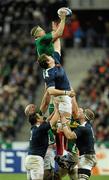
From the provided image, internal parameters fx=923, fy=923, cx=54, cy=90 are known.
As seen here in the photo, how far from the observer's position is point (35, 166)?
16.1 m

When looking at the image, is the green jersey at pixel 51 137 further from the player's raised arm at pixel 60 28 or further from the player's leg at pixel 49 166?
the player's raised arm at pixel 60 28

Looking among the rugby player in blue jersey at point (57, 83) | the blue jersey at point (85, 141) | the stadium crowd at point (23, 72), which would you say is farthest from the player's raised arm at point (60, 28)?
the stadium crowd at point (23, 72)

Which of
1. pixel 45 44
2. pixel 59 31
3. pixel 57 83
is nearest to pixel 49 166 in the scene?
pixel 57 83

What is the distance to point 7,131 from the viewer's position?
2767 centimetres

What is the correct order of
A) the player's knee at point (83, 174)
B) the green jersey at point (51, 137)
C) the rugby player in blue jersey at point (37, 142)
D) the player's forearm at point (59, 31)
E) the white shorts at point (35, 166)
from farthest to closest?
the player's forearm at point (59, 31), the green jersey at point (51, 137), the player's knee at point (83, 174), the rugby player in blue jersey at point (37, 142), the white shorts at point (35, 166)

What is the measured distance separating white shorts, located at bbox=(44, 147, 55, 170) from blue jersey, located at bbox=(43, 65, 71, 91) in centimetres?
118

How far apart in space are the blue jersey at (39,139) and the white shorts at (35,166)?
93 millimetres

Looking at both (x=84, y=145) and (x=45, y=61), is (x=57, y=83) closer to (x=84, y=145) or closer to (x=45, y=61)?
(x=45, y=61)

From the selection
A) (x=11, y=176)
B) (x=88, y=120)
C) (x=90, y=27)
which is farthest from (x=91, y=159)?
(x=90, y=27)

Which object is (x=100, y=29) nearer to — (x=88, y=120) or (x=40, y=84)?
(x=40, y=84)

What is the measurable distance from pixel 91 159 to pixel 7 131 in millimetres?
11164

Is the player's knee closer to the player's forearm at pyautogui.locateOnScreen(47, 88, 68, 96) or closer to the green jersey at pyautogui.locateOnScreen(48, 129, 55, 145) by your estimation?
the green jersey at pyautogui.locateOnScreen(48, 129, 55, 145)

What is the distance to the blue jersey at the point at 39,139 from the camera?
16.3 meters

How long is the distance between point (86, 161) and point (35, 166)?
106cm
